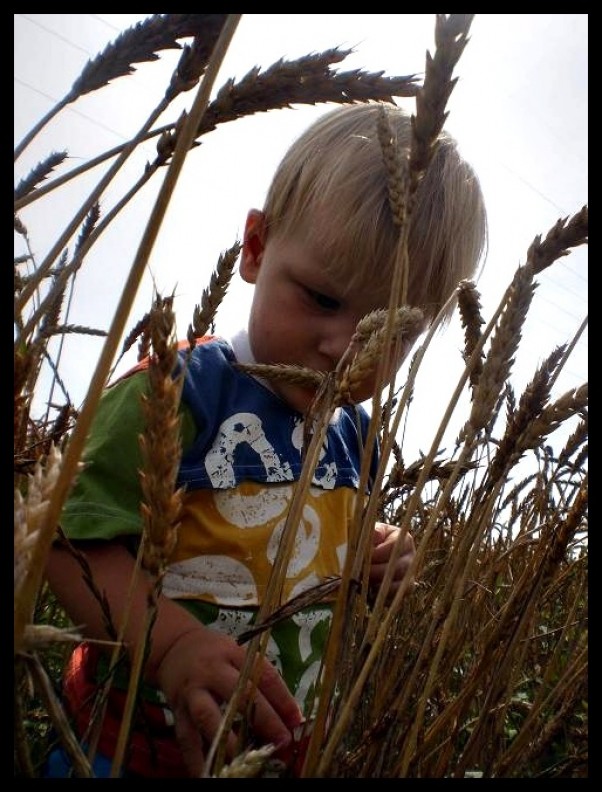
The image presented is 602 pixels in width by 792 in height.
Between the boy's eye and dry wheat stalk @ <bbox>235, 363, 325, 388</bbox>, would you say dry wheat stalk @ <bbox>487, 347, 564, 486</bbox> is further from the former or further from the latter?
the boy's eye

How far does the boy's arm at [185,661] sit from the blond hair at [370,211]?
1.99 feet

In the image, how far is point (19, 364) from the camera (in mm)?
459

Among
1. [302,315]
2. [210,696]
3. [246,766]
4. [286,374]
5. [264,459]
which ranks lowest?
[210,696]

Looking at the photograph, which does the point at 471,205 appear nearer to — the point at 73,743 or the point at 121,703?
the point at 121,703

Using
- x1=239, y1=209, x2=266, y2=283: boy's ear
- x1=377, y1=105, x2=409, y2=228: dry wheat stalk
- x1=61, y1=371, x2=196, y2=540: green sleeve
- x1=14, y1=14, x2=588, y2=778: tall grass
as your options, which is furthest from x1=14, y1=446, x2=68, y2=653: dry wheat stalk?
Answer: x1=239, y1=209, x2=266, y2=283: boy's ear

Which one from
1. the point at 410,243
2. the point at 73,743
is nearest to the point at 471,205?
the point at 410,243

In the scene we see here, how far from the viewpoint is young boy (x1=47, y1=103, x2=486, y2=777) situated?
0.85m

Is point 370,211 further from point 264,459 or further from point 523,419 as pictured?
point 523,419

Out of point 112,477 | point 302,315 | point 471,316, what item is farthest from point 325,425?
point 302,315

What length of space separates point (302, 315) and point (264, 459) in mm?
257

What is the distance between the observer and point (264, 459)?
111 centimetres

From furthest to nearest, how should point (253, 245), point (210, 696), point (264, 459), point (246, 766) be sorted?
point (253, 245)
point (264, 459)
point (210, 696)
point (246, 766)

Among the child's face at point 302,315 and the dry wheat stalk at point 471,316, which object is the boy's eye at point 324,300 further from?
the dry wheat stalk at point 471,316

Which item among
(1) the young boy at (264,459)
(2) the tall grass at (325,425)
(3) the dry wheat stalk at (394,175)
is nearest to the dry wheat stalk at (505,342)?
(2) the tall grass at (325,425)
